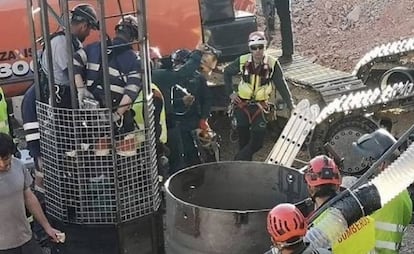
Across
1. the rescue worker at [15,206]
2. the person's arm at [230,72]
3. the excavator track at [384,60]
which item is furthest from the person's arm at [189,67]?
the excavator track at [384,60]

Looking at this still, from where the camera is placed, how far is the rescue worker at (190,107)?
876 cm

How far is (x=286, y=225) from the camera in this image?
4.35m

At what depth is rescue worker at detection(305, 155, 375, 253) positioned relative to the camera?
15.3 ft

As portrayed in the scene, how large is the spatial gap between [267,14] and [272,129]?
3.37m

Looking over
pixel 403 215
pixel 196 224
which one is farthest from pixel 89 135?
pixel 403 215

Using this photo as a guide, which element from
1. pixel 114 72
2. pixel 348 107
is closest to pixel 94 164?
pixel 114 72

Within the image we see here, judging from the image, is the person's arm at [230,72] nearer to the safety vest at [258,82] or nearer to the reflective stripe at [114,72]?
the safety vest at [258,82]

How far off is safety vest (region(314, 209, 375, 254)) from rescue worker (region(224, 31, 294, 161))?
443 centimetres

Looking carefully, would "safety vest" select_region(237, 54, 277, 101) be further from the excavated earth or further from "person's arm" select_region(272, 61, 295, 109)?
the excavated earth

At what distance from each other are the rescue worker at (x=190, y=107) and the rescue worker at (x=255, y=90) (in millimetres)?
430

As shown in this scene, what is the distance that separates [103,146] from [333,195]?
6.67 ft

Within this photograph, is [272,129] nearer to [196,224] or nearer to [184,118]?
[184,118]

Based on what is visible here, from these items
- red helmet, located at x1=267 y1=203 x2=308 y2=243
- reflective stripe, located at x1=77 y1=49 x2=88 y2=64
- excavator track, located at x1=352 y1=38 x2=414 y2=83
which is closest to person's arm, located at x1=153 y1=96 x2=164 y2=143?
reflective stripe, located at x1=77 y1=49 x2=88 y2=64

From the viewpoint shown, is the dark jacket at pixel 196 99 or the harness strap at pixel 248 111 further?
the harness strap at pixel 248 111
